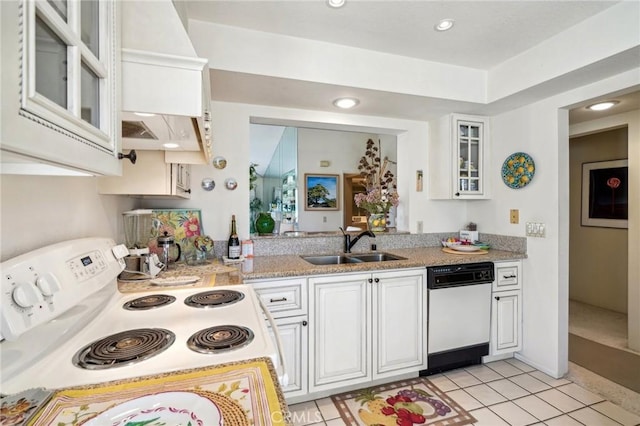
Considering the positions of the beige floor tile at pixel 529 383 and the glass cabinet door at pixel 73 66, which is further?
the beige floor tile at pixel 529 383

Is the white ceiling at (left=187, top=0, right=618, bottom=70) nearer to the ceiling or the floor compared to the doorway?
nearer to the ceiling

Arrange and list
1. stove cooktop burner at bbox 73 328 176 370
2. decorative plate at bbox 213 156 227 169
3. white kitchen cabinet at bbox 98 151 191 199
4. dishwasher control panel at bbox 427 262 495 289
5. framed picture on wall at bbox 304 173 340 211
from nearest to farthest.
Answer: stove cooktop burner at bbox 73 328 176 370, white kitchen cabinet at bbox 98 151 191 199, dishwasher control panel at bbox 427 262 495 289, decorative plate at bbox 213 156 227 169, framed picture on wall at bbox 304 173 340 211

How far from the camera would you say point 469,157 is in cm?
288

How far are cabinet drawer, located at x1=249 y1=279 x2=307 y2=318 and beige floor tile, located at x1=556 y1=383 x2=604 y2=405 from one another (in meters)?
1.95

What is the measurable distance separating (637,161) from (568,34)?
162cm

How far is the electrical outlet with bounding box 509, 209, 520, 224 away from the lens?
2.70m

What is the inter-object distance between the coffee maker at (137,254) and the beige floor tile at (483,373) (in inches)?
94.9

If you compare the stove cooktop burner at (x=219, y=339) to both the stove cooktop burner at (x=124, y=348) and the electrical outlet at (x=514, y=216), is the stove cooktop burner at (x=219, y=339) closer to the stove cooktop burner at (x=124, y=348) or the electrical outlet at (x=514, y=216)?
the stove cooktop burner at (x=124, y=348)

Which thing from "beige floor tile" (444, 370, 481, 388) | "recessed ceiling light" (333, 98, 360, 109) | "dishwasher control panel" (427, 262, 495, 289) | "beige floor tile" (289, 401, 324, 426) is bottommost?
"beige floor tile" (289, 401, 324, 426)

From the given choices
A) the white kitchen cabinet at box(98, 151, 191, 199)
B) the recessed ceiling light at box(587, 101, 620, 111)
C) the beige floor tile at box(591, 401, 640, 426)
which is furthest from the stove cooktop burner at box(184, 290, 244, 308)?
the recessed ceiling light at box(587, 101, 620, 111)

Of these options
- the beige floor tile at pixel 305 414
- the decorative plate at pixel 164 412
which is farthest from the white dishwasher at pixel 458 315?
the decorative plate at pixel 164 412

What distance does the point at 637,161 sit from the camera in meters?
2.75

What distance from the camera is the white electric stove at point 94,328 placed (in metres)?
0.71

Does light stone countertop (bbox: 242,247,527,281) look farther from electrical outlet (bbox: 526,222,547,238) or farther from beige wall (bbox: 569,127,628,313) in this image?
beige wall (bbox: 569,127,628,313)
